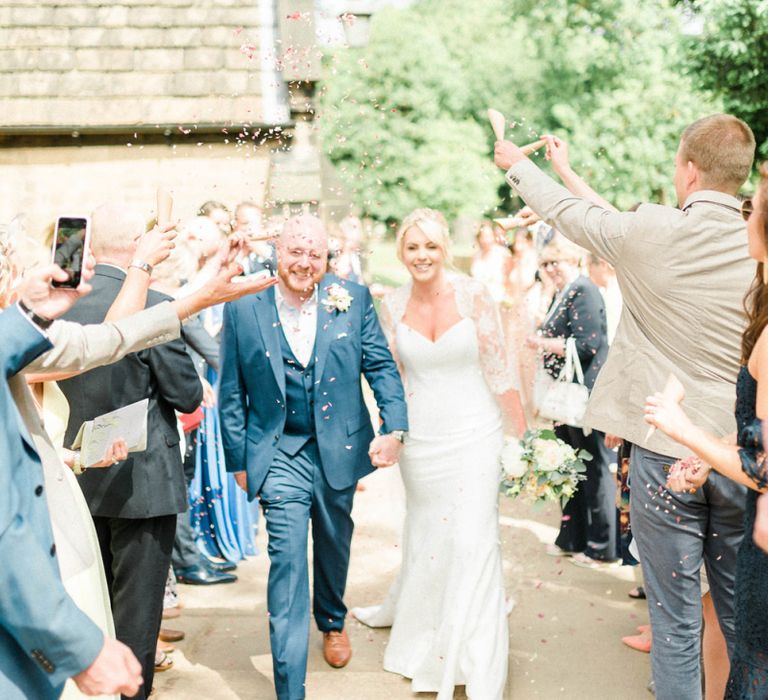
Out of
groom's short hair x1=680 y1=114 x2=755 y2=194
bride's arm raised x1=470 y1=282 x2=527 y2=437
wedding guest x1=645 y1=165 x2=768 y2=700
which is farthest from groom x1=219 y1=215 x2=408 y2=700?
wedding guest x1=645 y1=165 x2=768 y2=700

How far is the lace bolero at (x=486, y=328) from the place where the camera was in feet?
16.3

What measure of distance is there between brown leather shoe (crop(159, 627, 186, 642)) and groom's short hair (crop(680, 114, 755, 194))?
366cm

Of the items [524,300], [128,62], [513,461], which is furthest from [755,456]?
[128,62]

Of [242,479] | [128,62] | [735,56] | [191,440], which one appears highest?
[735,56]

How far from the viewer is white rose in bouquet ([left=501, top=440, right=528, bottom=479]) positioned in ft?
15.6

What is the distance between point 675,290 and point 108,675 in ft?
7.67

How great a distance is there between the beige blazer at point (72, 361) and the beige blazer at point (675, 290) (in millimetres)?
1641

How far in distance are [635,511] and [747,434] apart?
3.48 feet

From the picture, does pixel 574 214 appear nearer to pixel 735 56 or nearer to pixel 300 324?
pixel 300 324

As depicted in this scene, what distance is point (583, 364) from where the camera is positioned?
6512 mm

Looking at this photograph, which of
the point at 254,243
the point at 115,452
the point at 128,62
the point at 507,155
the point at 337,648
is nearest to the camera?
the point at 115,452

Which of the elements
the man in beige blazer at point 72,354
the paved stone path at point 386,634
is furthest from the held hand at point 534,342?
the man in beige blazer at point 72,354

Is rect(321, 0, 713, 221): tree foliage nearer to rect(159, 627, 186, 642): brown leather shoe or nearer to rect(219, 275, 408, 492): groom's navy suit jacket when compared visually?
rect(219, 275, 408, 492): groom's navy suit jacket

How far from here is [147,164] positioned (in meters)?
10.5
